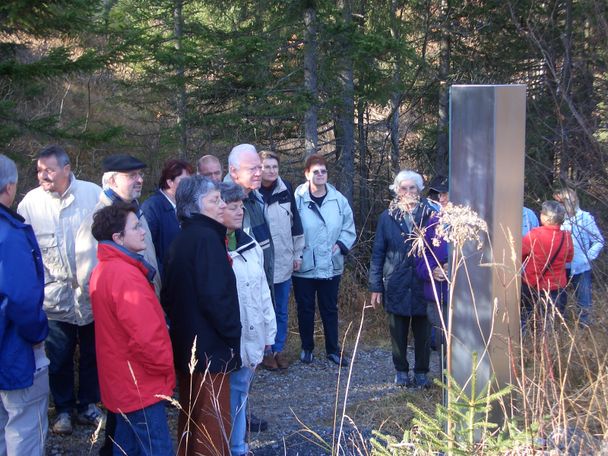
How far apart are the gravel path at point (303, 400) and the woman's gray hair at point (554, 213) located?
6.43 feet

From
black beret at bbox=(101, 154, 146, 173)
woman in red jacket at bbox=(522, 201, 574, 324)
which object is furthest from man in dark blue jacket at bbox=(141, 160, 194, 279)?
woman in red jacket at bbox=(522, 201, 574, 324)

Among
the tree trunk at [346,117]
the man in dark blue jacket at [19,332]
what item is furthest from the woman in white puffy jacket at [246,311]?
the tree trunk at [346,117]

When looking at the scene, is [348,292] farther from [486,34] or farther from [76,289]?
[486,34]

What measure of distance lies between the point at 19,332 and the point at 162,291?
0.86m

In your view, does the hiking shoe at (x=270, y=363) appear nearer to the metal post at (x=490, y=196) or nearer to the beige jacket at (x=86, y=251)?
the beige jacket at (x=86, y=251)

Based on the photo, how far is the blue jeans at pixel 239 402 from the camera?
4.59m

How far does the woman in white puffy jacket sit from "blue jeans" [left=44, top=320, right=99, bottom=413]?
138 centimetres

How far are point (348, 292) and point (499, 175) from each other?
656 cm

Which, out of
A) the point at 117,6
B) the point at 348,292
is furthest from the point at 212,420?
the point at 117,6

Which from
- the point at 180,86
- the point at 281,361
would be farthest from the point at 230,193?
the point at 180,86

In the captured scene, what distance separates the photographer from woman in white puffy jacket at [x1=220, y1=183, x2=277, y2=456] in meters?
4.55

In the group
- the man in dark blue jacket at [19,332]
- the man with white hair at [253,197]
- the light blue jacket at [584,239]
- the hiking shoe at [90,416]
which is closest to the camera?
the man in dark blue jacket at [19,332]

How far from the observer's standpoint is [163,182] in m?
5.85

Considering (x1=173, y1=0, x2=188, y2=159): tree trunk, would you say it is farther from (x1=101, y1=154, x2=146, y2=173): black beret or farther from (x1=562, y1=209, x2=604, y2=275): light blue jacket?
(x1=562, y1=209, x2=604, y2=275): light blue jacket
